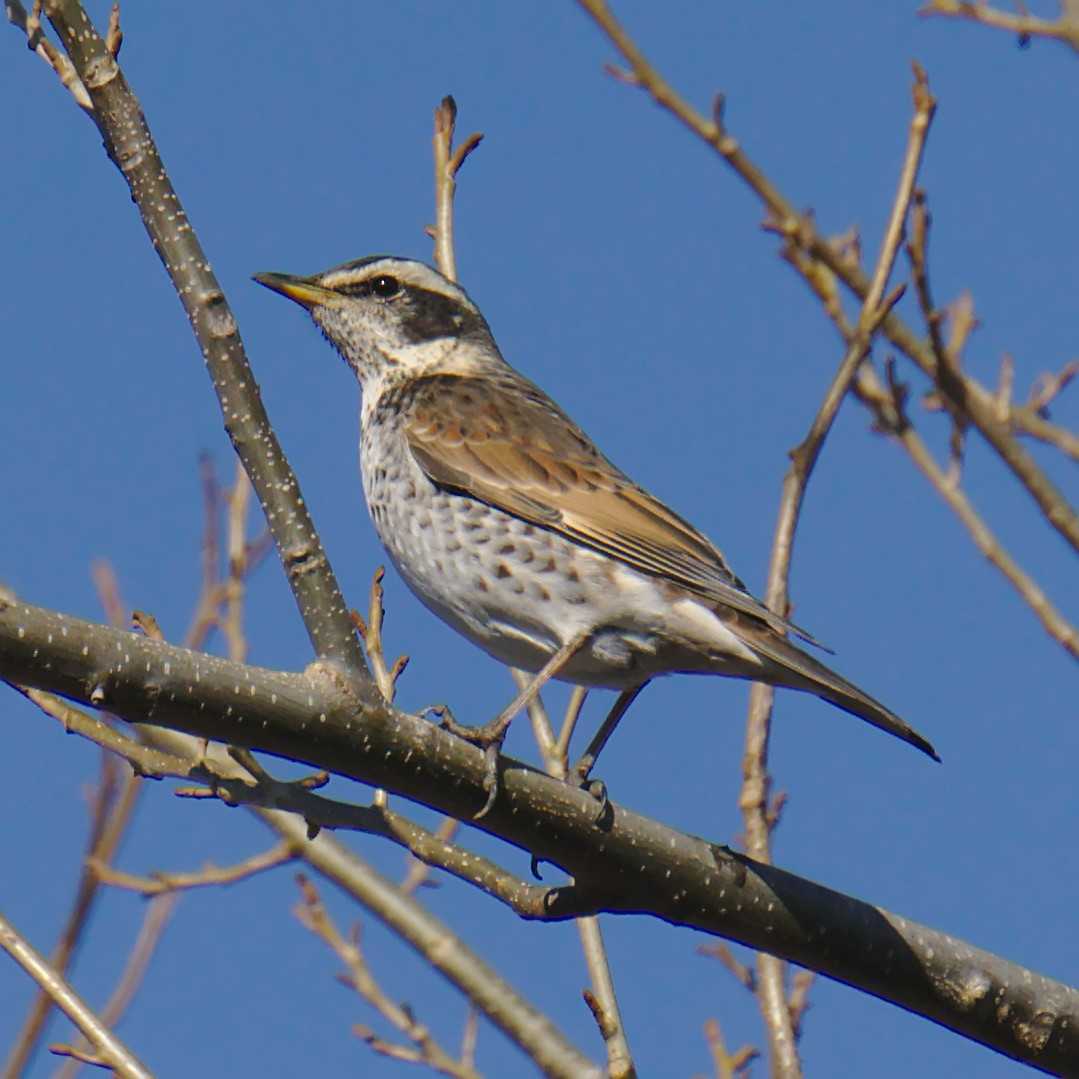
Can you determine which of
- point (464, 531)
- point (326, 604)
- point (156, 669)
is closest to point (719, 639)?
point (464, 531)

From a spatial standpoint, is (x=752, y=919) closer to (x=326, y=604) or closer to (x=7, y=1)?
(x=326, y=604)

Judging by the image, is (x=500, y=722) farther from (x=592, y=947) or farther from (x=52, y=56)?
(x=52, y=56)

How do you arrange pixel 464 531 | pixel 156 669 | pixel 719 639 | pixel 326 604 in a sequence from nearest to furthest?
1. pixel 156 669
2. pixel 326 604
3. pixel 719 639
4. pixel 464 531

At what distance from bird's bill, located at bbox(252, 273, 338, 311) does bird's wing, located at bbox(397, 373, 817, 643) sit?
2.29 feet

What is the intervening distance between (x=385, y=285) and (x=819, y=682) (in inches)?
132

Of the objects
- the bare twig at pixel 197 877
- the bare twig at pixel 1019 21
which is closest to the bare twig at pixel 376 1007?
the bare twig at pixel 197 877

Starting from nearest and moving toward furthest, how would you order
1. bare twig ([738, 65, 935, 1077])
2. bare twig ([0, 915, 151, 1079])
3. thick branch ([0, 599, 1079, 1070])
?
thick branch ([0, 599, 1079, 1070]) < bare twig ([0, 915, 151, 1079]) < bare twig ([738, 65, 935, 1077])

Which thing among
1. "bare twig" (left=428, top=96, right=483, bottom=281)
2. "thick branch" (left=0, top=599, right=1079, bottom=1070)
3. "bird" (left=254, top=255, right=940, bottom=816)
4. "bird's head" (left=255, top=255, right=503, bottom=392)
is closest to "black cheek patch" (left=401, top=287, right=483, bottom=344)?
"bird's head" (left=255, top=255, right=503, bottom=392)

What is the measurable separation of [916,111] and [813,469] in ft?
Result: 3.83

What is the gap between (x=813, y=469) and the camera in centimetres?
550

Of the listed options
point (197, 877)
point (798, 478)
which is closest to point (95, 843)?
point (197, 877)

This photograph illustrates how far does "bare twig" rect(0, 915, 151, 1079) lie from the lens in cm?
408

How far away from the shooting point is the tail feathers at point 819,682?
17.3 ft

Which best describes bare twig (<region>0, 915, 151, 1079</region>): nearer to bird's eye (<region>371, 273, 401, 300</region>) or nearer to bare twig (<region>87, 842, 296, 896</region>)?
bare twig (<region>87, 842, 296, 896</region>)
